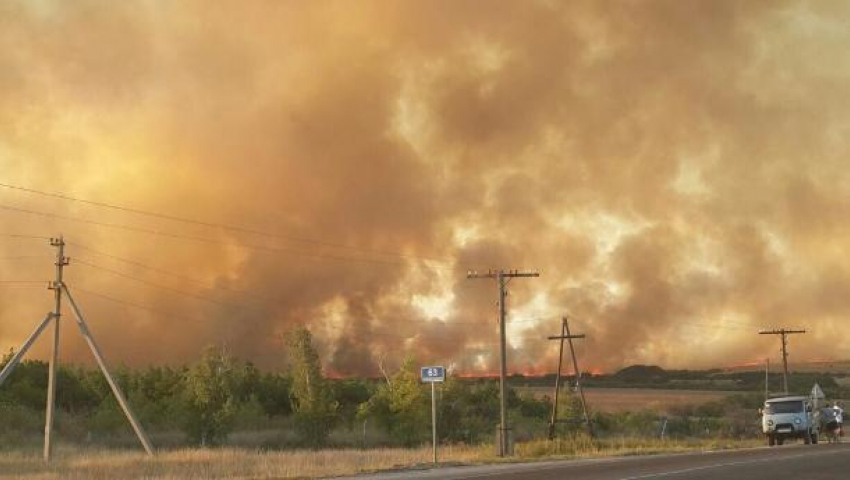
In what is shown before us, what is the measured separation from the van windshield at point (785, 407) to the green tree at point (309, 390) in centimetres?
3608

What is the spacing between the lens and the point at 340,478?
103 ft

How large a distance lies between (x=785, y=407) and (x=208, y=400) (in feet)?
147

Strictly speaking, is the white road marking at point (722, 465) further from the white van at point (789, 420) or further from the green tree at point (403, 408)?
the green tree at point (403, 408)

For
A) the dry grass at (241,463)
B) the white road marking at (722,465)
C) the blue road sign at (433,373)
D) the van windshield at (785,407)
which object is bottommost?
the dry grass at (241,463)

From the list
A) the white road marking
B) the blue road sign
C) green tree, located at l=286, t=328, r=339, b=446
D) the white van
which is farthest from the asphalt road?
green tree, located at l=286, t=328, r=339, b=446

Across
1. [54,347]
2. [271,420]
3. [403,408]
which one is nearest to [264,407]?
[271,420]

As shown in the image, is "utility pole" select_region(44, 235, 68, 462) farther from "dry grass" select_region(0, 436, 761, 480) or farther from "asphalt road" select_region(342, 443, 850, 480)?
"asphalt road" select_region(342, 443, 850, 480)

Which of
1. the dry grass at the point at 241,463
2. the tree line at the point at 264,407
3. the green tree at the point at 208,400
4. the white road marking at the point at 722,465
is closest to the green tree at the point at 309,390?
the tree line at the point at 264,407

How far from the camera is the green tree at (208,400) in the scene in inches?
2936

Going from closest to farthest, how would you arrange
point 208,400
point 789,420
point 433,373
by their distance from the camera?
point 433,373 → point 789,420 → point 208,400

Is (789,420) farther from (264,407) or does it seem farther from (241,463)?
(264,407)

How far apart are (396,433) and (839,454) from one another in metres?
49.0

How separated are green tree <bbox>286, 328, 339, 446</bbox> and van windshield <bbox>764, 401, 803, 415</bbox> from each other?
118ft

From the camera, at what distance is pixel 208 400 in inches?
2926
